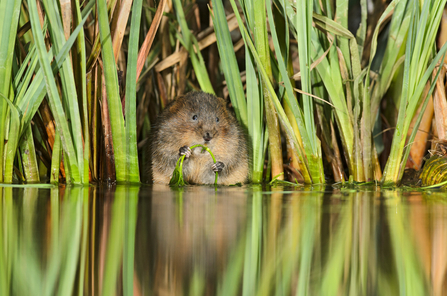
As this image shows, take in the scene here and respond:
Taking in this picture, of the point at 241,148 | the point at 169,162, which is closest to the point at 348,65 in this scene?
the point at 241,148

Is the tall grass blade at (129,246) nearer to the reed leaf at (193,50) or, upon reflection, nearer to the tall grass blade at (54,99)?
the tall grass blade at (54,99)

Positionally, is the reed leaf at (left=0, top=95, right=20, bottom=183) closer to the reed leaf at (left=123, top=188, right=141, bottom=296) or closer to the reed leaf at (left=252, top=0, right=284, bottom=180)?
the reed leaf at (left=123, top=188, right=141, bottom=296)

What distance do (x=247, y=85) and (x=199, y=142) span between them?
1.81 feet

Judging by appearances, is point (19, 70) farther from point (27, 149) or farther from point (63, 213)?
point (63, 213)

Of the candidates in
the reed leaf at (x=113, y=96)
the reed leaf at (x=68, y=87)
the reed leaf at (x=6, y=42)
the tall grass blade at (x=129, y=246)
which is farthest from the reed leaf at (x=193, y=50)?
the tall grass blade at (x=129, y=246)

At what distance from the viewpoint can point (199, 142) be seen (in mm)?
3385

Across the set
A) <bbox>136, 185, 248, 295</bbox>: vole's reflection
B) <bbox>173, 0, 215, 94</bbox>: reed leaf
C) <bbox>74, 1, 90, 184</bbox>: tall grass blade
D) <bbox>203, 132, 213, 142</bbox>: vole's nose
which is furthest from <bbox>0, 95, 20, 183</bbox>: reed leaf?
<bbox>173, 0, 215, 94</bbox>: reed leaf

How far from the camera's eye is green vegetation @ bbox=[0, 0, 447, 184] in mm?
2807

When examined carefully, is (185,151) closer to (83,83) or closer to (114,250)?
(83,83)

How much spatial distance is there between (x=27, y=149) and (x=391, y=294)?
8.94 ft

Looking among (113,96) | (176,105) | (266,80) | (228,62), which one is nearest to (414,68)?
(266,80)

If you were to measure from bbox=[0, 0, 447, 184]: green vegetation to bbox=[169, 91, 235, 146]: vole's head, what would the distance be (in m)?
0.17

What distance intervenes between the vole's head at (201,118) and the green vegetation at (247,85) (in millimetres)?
168

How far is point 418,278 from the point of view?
107 centimetres
